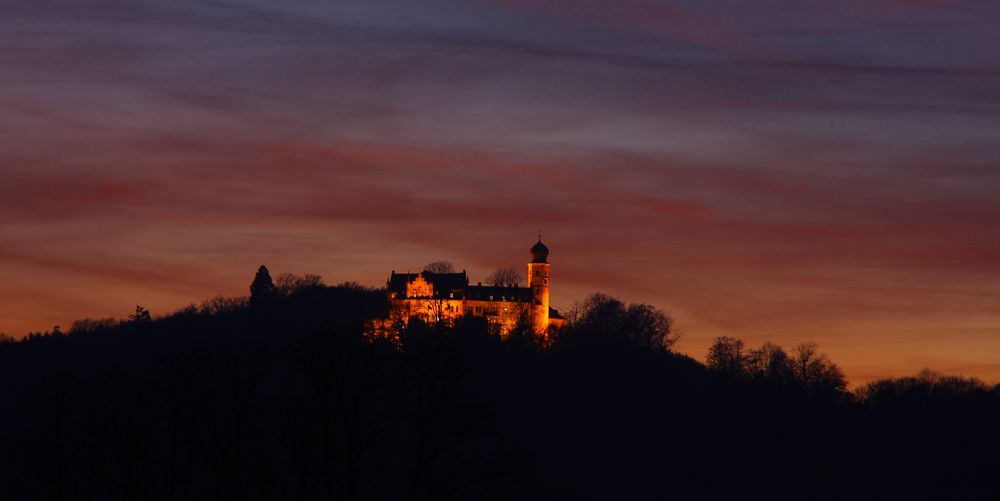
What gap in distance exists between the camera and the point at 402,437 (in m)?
136

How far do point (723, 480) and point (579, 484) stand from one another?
942 inches

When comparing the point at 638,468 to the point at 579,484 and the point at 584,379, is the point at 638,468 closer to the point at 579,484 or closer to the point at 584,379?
the point at 579,484

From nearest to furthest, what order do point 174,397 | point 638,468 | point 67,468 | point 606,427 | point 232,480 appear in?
point 232,480 → point 174,397 → point 67,468 → point 638,468 → point 606,427

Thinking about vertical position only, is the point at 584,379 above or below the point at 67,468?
above

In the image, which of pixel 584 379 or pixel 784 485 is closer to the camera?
pixel 784 485

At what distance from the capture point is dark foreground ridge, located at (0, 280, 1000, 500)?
224ft

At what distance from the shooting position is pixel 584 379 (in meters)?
200

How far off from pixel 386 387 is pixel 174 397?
11262 millimetres

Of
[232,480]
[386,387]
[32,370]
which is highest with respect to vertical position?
[32,370]

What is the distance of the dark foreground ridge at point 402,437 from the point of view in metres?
68.3

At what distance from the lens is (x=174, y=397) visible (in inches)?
3009

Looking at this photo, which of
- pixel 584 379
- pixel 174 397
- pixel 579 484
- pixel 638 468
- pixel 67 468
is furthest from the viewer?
pixel 584 379

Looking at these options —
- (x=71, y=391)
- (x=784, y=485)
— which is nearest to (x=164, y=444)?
(x=71, y=391)

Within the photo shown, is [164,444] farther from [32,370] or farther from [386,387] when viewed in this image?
[32,370]
